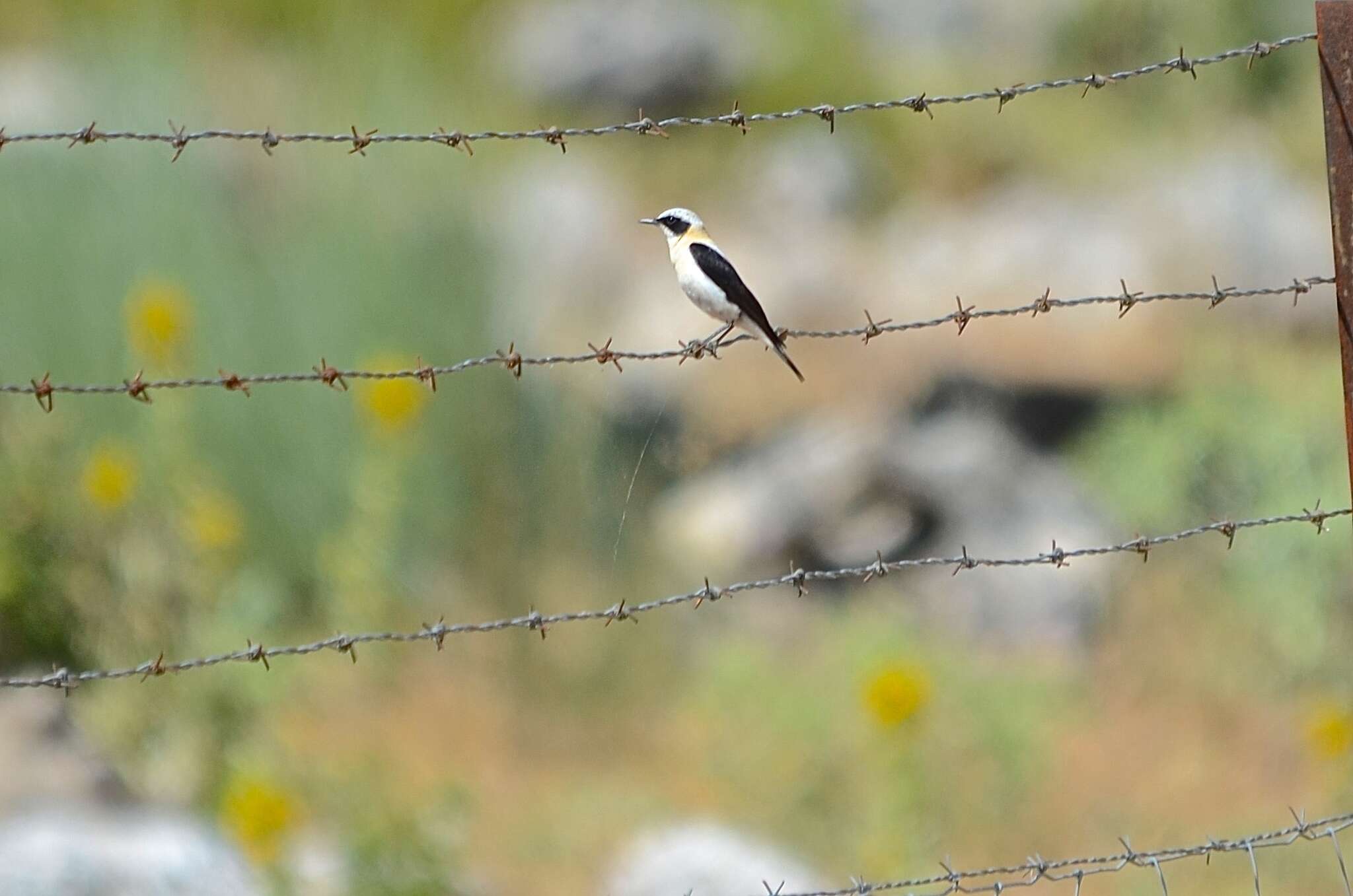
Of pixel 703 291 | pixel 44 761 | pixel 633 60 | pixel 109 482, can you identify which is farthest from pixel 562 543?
pixel 633 60

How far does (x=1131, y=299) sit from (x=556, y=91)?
16885 mm

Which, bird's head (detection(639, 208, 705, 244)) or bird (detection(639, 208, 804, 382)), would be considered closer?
bird (detection(639, 208, 804, 382))

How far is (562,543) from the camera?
8.09 m

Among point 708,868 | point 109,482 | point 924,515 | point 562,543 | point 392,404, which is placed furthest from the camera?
point 924,515

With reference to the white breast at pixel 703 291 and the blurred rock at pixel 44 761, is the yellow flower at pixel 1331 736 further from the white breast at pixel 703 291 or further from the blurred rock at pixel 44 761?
the blurred rock at pixel 44 761

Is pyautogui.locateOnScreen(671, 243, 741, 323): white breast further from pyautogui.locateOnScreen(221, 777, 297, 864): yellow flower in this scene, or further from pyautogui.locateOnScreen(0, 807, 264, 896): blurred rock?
pyautogui.locateOnScreen(0, 807, 264, 896): blurred rock

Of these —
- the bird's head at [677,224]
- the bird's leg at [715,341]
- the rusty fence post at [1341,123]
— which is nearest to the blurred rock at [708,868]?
the bird's leg at [715,341]

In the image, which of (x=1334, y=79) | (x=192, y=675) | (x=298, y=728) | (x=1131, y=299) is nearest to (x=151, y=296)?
(x=192, y=675)

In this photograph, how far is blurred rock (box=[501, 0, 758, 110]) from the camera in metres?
19.3

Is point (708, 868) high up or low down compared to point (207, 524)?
down

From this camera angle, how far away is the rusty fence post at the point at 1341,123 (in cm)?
298

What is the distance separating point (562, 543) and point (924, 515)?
10.1 ft

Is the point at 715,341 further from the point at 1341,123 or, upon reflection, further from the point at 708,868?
the point at 708,868

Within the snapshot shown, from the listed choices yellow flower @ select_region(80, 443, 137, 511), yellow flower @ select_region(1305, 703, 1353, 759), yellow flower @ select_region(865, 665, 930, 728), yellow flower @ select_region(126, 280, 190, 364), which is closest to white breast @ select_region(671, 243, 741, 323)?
yellow flower @ select_region(865, 665, 930, 728)
